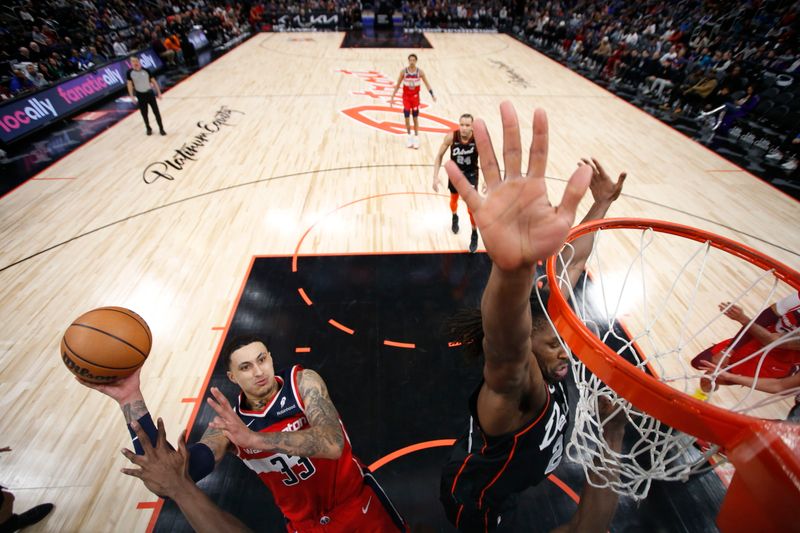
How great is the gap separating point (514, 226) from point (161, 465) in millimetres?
1593

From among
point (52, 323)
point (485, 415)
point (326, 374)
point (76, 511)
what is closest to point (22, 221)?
point (52, 323)

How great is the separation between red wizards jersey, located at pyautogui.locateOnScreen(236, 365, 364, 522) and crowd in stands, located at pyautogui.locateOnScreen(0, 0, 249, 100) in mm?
11563

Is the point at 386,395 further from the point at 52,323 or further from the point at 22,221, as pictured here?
the point at 22,221

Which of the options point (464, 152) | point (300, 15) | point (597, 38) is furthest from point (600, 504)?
point (300, 15)

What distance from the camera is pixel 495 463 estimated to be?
1.63m

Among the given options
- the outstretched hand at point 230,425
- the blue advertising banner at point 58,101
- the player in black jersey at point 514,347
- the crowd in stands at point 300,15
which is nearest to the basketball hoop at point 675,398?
the player in black jersey at point 514,347

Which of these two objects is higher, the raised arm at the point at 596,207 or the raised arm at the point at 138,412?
the raised arm at the point at 596,207

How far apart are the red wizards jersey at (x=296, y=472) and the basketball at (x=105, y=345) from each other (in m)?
0.64

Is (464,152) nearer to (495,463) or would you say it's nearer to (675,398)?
(495,463)

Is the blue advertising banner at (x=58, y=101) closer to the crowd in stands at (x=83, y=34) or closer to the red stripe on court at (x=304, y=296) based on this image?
the crowd in stands at (x=83, y=34)

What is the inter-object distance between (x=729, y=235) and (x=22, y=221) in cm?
1088

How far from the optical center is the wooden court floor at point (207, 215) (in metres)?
3.50

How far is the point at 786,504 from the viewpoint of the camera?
813mm

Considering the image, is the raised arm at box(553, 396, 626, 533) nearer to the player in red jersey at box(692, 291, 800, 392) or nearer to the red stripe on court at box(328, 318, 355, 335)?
the player in red jersey at box(692, 291, 800, 392)
